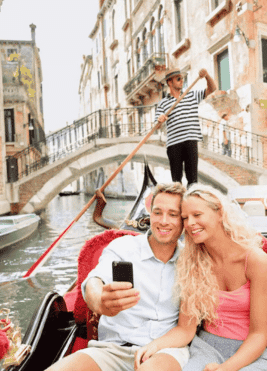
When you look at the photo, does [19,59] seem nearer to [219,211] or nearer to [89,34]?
[89,34]

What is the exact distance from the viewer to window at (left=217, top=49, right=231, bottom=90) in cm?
363

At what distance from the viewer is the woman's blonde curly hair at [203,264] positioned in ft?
2.15

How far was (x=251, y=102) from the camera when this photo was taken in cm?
337

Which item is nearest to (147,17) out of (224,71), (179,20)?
(179,20)

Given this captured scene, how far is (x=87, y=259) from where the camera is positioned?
89 centimetres

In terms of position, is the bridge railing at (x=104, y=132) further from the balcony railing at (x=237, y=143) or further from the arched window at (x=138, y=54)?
the arched window at (x=138, y=54)

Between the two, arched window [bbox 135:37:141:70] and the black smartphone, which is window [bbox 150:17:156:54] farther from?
the black smartphone

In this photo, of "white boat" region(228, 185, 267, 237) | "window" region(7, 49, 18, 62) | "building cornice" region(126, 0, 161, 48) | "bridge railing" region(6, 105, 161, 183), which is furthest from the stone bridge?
"window" region(7, 49, 18, 62)

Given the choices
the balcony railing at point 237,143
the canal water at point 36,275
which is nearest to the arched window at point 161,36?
the balcony railing at point 237,143

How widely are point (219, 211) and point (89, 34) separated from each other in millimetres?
5717

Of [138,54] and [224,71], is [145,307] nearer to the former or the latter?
[224,71]

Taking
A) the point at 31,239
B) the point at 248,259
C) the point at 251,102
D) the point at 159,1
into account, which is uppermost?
the point at 159,1

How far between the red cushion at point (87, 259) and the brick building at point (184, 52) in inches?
108

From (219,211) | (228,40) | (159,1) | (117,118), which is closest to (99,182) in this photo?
(117,118)
